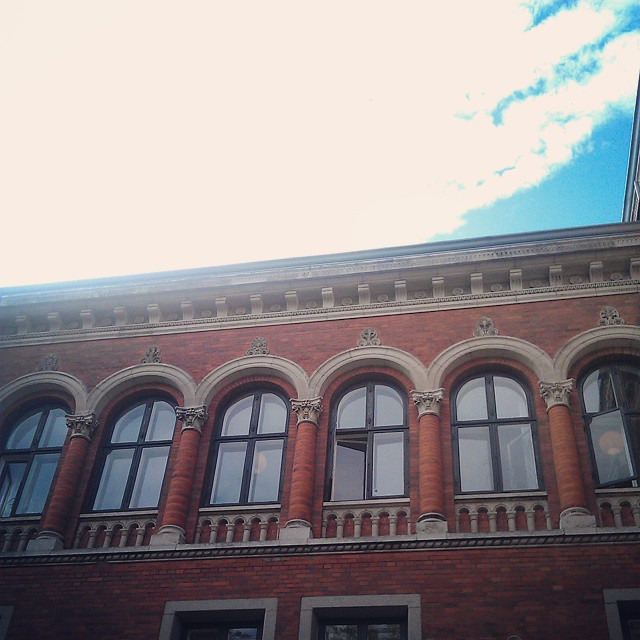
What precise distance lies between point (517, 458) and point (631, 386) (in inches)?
92.5

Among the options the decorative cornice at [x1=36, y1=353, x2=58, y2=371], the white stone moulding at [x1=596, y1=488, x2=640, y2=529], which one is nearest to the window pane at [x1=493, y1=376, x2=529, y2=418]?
the white stone moulding at [x1=596, y1=488, x2=640, y2=529]

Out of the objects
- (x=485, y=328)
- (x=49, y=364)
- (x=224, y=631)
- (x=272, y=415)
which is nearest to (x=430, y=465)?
(x=485, y=328)

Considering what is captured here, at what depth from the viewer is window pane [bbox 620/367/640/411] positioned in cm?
1288

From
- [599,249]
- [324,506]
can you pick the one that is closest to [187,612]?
[324,506]

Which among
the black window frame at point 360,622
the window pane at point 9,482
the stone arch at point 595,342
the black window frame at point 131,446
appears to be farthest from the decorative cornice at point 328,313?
the black window frame at point 360,622

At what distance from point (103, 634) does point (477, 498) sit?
5864 mm

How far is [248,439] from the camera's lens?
13836 millimetres

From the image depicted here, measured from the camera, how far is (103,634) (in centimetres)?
1160

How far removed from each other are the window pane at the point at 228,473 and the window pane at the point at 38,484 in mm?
3063

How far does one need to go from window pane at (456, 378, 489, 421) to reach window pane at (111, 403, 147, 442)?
18.9 ft

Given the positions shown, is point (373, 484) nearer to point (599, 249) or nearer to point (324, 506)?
point (324, 506)

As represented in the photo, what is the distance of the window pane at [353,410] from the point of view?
13.7 meters

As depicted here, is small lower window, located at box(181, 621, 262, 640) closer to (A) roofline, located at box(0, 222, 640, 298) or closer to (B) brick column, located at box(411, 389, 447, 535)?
(B) brick column, located at box(411, 389, 447, 535)

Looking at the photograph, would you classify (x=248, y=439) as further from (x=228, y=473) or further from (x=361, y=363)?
(x=361, y=363)
